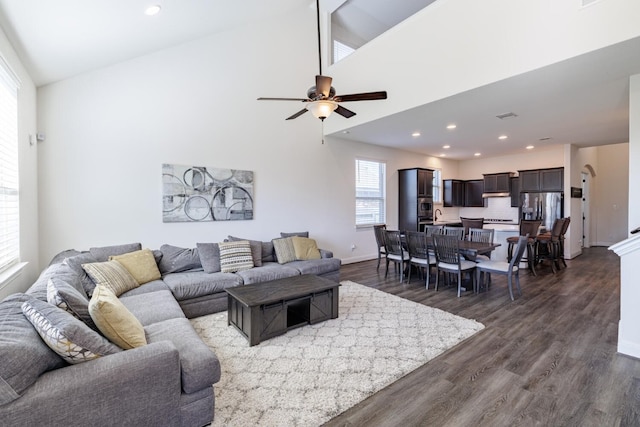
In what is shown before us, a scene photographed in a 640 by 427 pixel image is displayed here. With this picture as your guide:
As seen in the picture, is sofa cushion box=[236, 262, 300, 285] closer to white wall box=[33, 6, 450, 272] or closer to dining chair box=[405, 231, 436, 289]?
white wall box=[33, 6, 450, 272]

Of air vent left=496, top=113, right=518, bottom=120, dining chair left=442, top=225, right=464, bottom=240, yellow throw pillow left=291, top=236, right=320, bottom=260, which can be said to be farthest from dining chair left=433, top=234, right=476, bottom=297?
air vent left=496, top=113, right=518, bottom=120

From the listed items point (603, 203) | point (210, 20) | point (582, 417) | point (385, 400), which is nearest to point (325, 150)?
point (210, 20)

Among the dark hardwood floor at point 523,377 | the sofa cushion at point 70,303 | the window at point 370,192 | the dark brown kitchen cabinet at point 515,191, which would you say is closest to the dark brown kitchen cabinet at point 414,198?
the window at point 370,192

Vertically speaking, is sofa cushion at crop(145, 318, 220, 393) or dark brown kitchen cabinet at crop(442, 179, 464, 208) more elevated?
dark brown kitchen cabinet at crop(442, 179, 464, 208)

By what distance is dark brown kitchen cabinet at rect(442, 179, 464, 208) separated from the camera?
9.07m

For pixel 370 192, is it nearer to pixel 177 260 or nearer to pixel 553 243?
pixel 553 243

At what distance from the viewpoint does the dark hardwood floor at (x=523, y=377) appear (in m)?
1.90

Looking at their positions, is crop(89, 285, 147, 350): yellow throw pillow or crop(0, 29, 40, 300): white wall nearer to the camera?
crop(89, 285, 147, 350): yellow throw pillow

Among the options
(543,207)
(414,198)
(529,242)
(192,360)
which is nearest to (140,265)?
(192,360)

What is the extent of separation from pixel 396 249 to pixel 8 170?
519 centimetres

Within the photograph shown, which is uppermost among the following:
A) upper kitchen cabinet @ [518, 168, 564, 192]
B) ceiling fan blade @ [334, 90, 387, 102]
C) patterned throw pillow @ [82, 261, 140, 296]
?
Result: ceiling fan blade @ [334, 90, 387, 102]

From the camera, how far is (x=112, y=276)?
319 centimetres

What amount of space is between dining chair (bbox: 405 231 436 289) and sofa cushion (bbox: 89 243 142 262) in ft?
13.7

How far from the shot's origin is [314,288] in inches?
128
